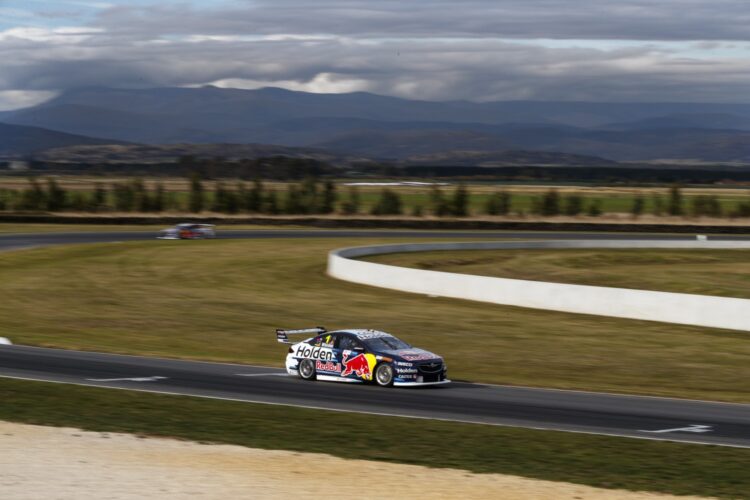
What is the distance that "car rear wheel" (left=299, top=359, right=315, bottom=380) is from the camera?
2375 cm

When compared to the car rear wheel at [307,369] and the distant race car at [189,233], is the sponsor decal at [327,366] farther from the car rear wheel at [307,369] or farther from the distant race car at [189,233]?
the distant race car at [189,233]

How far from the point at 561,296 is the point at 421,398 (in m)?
15.6

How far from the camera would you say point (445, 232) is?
8038 centimetres

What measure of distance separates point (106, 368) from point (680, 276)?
29.0 m

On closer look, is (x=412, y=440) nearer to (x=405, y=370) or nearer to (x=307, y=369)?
(x=405, y=370)

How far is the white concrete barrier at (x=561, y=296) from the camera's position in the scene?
31453 millimetres

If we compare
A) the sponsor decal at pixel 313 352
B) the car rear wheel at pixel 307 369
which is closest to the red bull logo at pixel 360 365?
the sponsor decal at pixel 313 352

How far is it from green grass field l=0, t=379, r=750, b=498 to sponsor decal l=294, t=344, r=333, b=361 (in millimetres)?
3475

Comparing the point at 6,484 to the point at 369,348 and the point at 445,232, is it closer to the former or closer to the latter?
the point at 369,348

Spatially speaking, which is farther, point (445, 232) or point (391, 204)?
point (391, 204)

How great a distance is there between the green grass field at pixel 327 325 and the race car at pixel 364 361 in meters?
2.35

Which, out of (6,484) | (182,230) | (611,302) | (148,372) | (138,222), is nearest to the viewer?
(6,484)

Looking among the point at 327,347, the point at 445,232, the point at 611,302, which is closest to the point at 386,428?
the point at 327,347

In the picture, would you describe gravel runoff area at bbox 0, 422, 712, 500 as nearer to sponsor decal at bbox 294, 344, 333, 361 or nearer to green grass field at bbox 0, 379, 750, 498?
green grass field at bbox 0, 379, 750, 498
